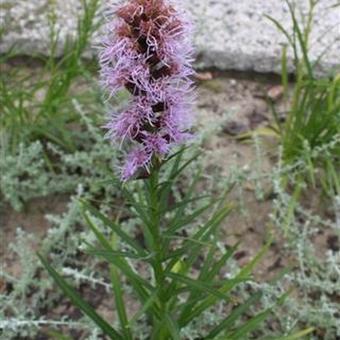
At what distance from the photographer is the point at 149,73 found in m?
1.40

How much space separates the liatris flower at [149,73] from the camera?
1.37 metres

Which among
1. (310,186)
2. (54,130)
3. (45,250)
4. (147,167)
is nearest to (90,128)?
(54,130)

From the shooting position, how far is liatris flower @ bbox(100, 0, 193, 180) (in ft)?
4.51

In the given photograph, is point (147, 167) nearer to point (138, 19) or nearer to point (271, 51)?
point (138, 19)

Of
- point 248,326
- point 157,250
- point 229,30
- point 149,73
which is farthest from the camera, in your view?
point 229,30

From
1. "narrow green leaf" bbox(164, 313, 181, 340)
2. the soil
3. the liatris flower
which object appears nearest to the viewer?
the liatris flower

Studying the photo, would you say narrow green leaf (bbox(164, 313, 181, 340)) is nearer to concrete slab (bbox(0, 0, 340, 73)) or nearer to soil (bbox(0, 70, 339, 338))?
soil (bbox(0, 70, 339, 338))

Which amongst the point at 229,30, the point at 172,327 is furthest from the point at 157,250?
the point at 229,30

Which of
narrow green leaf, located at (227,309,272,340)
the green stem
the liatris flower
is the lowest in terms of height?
narrow green leaf, located at (227,309,272,340)

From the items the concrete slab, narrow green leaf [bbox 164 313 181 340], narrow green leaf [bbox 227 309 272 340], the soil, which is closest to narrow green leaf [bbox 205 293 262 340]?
narrow green leaf [bbox 227 309 272 340]

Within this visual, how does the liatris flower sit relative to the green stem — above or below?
above

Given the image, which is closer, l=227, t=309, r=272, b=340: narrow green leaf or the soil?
l=227, t=309, r=272, b=340: narrow green leaf

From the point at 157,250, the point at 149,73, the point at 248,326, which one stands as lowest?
the point at 248,326

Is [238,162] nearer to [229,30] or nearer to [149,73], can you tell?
[229,30]
